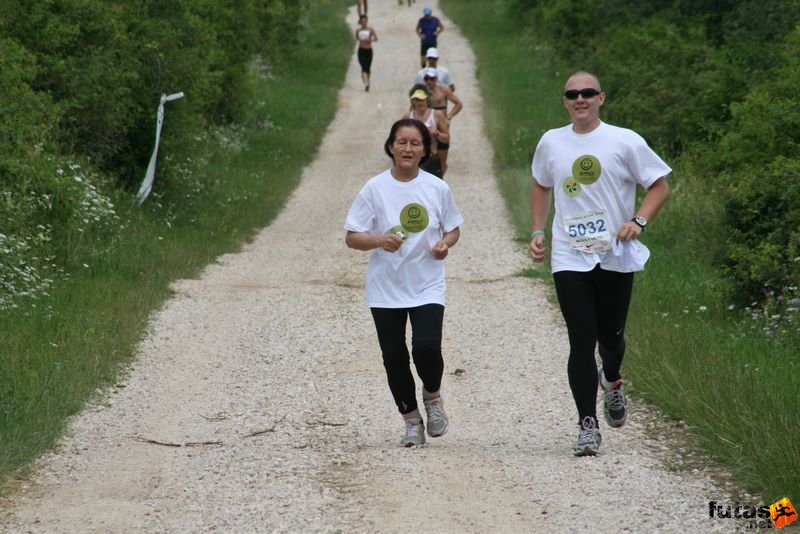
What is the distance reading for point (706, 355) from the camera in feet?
29.4

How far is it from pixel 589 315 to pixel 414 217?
1064 mm

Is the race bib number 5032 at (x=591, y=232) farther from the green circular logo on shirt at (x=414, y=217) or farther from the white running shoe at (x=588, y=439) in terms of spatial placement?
the white running shoe at (x=588, y=439)

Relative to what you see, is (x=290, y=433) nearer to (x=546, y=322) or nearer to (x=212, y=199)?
(x=546, y=322)

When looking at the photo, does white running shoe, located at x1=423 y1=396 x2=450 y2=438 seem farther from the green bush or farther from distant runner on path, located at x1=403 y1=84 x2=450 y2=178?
distant runner on path, located at x1=403 y1=84 x2=450 y2=178

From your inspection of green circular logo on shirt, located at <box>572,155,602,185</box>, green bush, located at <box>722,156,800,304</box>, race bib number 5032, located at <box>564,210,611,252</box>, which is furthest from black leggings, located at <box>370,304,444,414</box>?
green bush, located at <box>722,156,800,304</box>

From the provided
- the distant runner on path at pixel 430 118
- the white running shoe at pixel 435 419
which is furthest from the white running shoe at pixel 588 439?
the distant runner on path at pixel 430 118

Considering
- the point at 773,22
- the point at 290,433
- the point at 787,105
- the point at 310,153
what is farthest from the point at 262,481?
the point at 310,153

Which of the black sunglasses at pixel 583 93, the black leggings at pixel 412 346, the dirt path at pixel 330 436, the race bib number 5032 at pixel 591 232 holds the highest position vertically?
the black sunglasses at pixel 583 93

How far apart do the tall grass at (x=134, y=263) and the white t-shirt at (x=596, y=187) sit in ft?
10.3

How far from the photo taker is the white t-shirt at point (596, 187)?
690 cm

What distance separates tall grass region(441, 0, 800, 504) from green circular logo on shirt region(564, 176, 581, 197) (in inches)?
58.7

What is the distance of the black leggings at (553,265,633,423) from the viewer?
6984mm

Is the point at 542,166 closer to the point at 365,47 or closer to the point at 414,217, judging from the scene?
the point at 414,217

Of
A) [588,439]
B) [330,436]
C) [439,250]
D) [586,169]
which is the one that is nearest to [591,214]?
[586,169]
